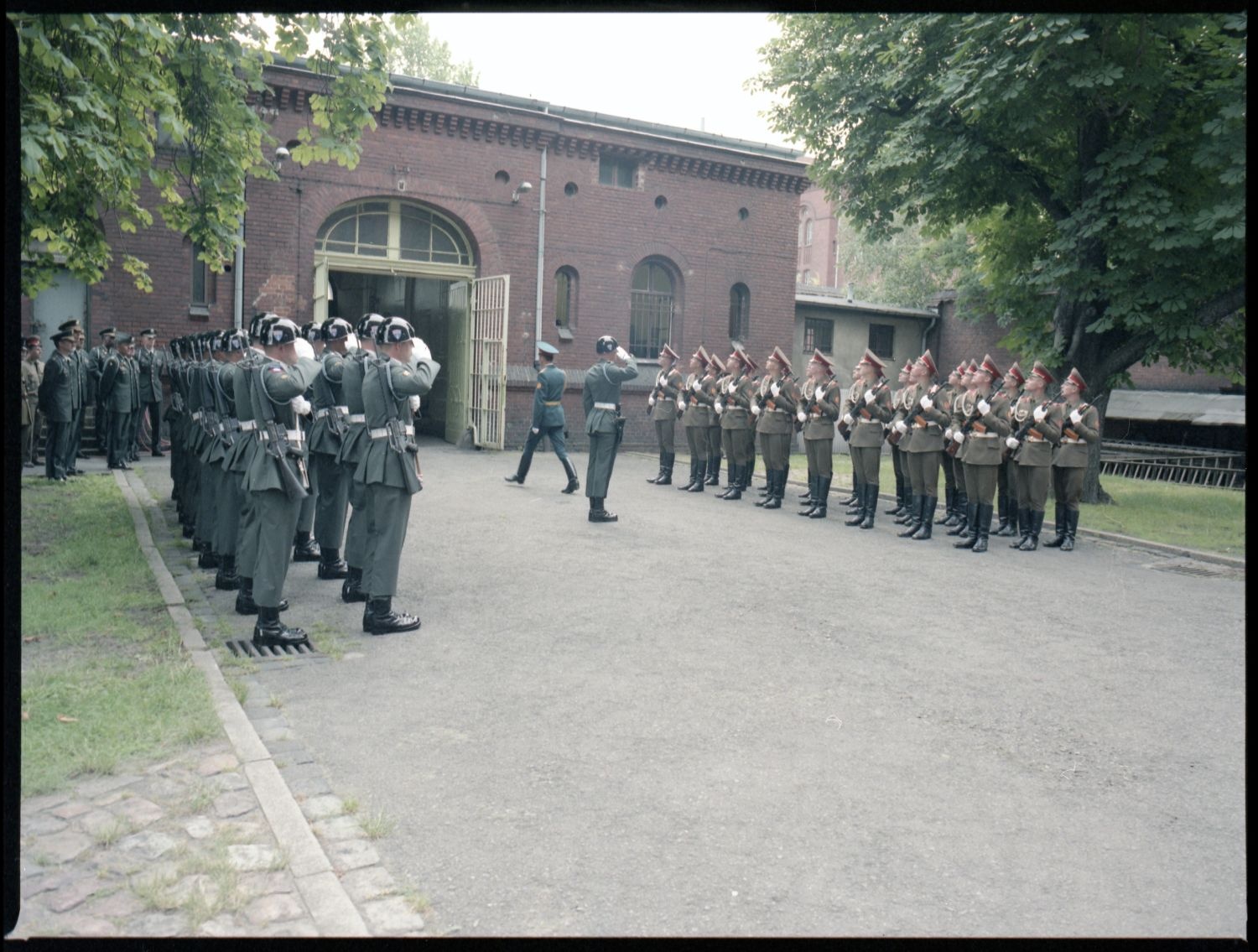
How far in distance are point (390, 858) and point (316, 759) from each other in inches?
44.5

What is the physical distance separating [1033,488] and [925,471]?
125 cm

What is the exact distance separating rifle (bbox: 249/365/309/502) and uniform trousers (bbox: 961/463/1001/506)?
7920mm

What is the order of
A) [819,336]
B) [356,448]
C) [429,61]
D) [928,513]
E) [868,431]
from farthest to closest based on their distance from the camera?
[429,61] → [819,336] → [868,431] → [928,513] → [356,448]

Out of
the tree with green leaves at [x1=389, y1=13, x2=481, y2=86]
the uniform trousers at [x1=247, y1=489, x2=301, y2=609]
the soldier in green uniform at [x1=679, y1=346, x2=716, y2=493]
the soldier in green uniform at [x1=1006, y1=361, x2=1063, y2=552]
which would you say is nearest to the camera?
the uniform trousers at [x1=247, y1=489, x2=301, y2=609]

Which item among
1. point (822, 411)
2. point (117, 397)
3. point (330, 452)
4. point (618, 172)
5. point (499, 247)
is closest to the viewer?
point (330, 452)

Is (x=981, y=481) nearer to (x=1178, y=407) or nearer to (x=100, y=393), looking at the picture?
(x=100, y=393)

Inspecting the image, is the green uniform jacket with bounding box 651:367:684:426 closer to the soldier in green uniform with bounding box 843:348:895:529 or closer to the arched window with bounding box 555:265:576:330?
the soldier in green uniform with bounding box 843:348:895:529

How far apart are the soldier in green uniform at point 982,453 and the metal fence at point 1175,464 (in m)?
12.7

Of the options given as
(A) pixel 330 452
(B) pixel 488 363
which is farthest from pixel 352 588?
(B) pixel 488 363

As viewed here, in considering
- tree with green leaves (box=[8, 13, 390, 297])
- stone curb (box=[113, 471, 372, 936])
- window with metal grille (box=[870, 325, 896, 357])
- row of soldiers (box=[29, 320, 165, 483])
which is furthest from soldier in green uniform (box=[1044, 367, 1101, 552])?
window with metal grille (box=[870, 325, 896, 357])

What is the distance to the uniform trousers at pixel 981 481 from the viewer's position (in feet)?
38.6

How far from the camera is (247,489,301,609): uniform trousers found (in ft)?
21.7

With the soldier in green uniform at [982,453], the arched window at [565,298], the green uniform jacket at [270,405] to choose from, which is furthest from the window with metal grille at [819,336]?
the green uniform jacket at [270,405]

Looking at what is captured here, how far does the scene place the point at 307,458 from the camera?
891cm
